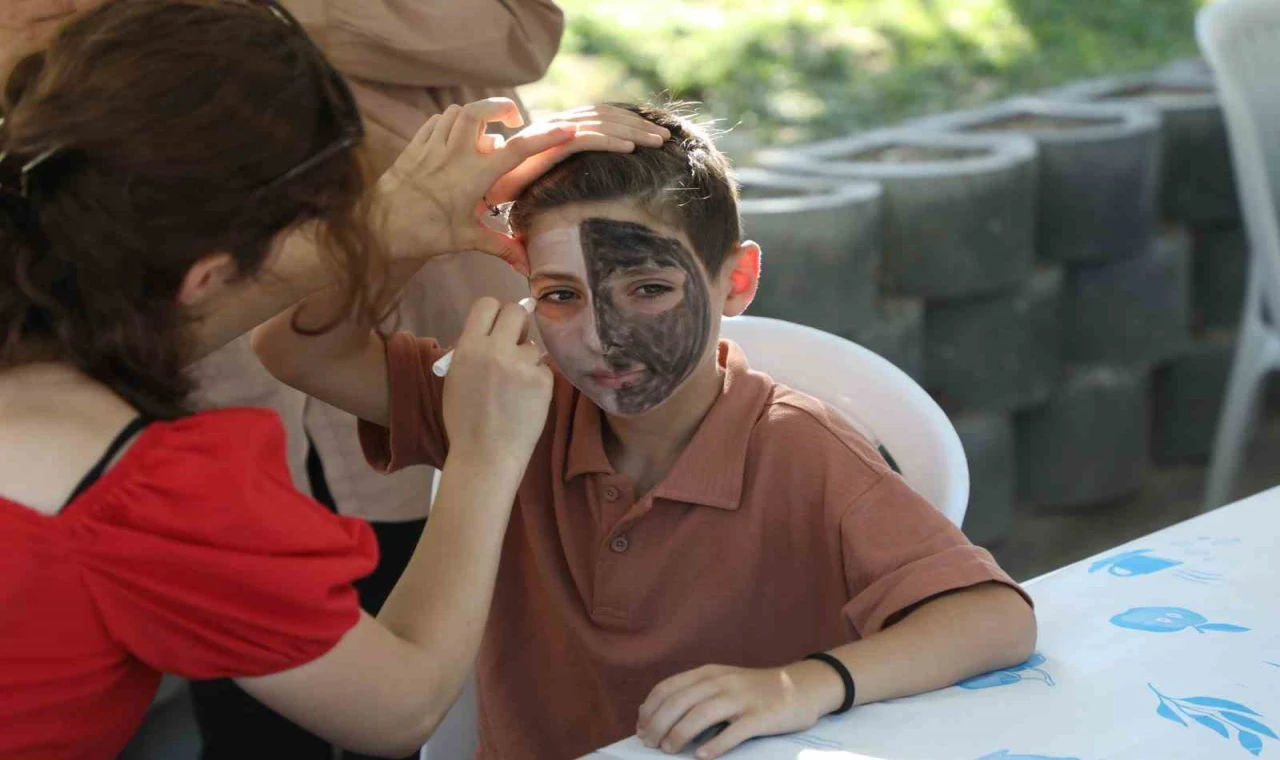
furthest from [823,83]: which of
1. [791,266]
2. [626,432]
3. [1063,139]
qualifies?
[626,432]

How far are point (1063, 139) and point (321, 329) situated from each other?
1.89m

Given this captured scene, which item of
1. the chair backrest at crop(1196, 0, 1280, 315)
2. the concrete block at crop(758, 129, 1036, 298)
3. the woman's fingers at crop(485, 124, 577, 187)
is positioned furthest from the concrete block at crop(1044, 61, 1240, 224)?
the woman's fingers at crop(485, 124, 577, 187)

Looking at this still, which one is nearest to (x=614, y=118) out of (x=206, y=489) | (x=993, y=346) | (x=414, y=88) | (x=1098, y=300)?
(x=414, y=88)

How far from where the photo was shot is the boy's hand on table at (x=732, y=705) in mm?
1047

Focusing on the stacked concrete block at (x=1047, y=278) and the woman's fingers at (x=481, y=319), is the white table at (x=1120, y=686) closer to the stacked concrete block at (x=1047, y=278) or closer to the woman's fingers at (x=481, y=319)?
the woman's fingers at (x=481, y=319)

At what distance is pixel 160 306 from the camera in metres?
0.99

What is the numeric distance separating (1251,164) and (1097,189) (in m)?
0.38

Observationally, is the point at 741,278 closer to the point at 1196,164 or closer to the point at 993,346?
the point at 993,346

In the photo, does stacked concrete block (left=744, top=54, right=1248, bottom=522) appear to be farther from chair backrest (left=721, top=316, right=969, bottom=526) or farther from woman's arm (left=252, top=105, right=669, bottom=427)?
woman's arm (left=252, top=105, right=669, bottom=427)

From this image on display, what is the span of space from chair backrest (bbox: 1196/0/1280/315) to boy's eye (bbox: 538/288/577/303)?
159 centimetres

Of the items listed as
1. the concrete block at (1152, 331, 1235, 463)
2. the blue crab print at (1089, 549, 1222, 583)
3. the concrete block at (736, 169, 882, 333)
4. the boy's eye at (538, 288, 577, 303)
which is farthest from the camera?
the concrete block at (1152, 331, 1235, 463)

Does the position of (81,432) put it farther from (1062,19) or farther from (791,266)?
(1062,19)

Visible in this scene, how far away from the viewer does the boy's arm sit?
3.48ft

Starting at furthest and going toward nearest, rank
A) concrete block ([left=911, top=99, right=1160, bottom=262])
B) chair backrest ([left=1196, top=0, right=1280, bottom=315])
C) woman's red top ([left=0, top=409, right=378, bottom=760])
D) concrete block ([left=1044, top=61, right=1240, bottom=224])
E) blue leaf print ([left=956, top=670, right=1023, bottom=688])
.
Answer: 1. concrete block ([left=1044, top=61, right=1240, bottom=224])
2. concrete block ([left=911, top=99, right=1160, bottom=262])
3. chair backrest ([left=1196, top=0, right=1280, bottom=315])
4. blue leaf print ([left=956, top=670, right=1023, bottom=688])
5. woman's red top ([left=0, top=409, right=378, bottom=760])
